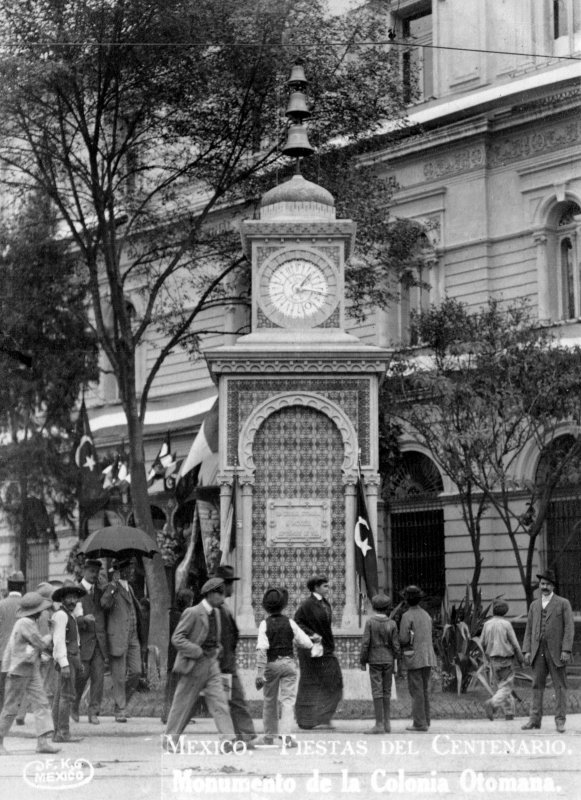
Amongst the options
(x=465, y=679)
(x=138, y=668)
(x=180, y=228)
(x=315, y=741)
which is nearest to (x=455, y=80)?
(x=180, y=228)

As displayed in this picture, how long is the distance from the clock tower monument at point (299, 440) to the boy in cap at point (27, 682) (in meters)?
4.22

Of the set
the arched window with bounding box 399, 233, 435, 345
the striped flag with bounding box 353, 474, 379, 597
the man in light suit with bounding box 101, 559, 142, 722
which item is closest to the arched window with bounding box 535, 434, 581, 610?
the arched window with bounding box 399, 233, 435, 345

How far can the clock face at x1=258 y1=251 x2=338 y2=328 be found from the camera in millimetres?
18875

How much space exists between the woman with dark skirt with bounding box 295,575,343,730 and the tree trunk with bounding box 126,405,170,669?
31.9ft

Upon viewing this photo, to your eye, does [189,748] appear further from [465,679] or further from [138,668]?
[465,679]

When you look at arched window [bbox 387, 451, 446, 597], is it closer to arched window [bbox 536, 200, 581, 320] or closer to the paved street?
arched window [bbox 536, 200, 581, 320]

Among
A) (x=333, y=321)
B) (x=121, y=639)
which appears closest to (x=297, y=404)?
(x=333, y=321)

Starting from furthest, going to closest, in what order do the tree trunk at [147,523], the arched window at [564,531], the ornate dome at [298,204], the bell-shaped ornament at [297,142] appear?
the arched window at [564,531], the tree trunk at [147,523], the bell-shaped ornament at [297,142], the ornate dome at [298,204]

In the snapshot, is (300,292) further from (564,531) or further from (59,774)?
(564,531)

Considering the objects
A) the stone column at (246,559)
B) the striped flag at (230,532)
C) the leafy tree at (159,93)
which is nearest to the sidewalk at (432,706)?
the stone column at (246,559)

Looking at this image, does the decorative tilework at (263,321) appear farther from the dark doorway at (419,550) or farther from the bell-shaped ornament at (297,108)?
the dark doorway at (419,550)

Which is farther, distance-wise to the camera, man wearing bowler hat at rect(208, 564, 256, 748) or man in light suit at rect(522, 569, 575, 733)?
man in light suit at rect(522, 569, 575, 733)

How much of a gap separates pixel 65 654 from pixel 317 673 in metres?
2.84

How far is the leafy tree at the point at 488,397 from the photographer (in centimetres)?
2494
